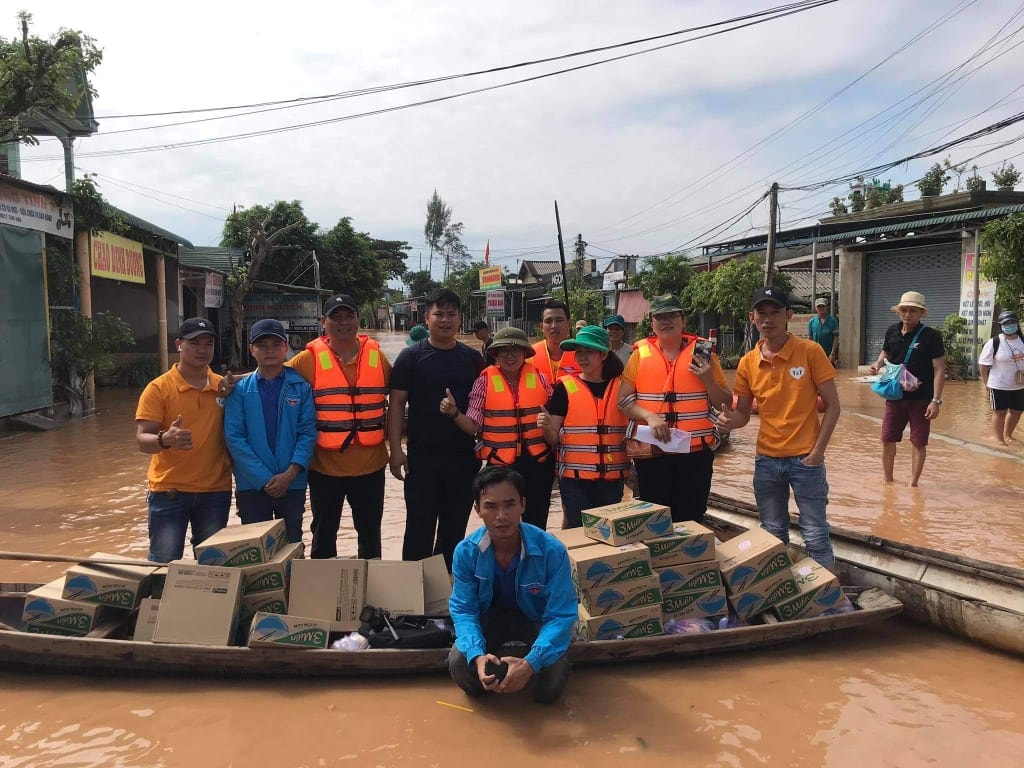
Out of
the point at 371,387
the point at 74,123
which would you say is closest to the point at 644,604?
the point at 371,387

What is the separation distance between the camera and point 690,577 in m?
3.85

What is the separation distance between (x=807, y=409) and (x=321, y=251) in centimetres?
2888

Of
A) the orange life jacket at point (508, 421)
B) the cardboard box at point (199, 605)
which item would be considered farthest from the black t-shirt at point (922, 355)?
the cardboard box at point (199, 605)

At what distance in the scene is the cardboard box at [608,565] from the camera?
11.8 ft

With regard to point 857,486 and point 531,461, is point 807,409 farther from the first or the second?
point 857,486

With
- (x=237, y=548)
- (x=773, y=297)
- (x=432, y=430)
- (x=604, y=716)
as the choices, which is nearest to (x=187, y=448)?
(x=237, y=548)

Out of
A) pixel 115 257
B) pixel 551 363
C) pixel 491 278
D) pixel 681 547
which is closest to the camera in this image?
pixel 681 547

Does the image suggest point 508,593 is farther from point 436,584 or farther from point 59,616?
point 59,616

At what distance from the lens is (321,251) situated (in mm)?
30766

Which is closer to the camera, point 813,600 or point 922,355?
point 813,600

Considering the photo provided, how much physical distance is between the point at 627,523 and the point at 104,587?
267 cm

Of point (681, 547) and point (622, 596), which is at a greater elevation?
point (681, 547)

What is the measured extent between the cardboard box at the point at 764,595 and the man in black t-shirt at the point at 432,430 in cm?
159

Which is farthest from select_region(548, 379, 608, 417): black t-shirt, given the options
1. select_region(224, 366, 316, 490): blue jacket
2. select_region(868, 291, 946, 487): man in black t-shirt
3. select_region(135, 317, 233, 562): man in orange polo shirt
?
select_region(868, 291, 946, 487): man in black t-shirt
